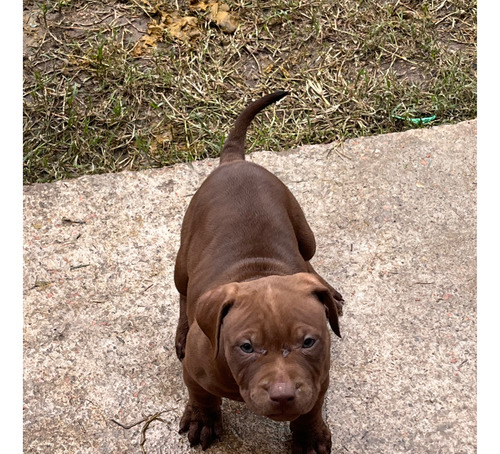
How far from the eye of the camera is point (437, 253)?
470 centimetres

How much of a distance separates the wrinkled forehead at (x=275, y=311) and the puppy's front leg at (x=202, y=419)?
2.40ft

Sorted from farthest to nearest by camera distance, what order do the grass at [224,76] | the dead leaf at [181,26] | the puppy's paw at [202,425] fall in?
the dead leaf at [181,26]
the grass at [224,76]
the puppy's paw at [202,425]

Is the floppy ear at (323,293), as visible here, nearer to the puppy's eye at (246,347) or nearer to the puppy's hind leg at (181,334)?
the puppy's eye at (246,347)

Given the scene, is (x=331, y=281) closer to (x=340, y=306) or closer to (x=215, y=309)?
(x=340, y=306)

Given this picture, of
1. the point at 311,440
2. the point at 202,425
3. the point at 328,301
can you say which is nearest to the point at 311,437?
the point at 311,440

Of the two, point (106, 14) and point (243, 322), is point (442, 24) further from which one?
point (243, 322)

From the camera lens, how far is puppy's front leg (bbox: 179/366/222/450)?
3748 millimetres

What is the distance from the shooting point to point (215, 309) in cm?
322

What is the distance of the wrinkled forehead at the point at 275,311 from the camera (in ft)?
9.92

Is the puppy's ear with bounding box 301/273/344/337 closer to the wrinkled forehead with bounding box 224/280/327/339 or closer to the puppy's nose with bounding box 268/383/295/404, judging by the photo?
the wrinkled forehead with bounding box 224/280/327/339

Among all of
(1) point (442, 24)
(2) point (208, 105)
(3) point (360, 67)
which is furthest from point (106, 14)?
(1) point (442, 24)

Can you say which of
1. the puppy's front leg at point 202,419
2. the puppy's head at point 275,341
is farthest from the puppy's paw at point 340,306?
the puppy's head at point 275,341

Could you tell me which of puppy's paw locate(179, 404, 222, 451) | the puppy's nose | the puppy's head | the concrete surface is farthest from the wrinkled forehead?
the concrete surface

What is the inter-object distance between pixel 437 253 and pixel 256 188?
136 centimetres
